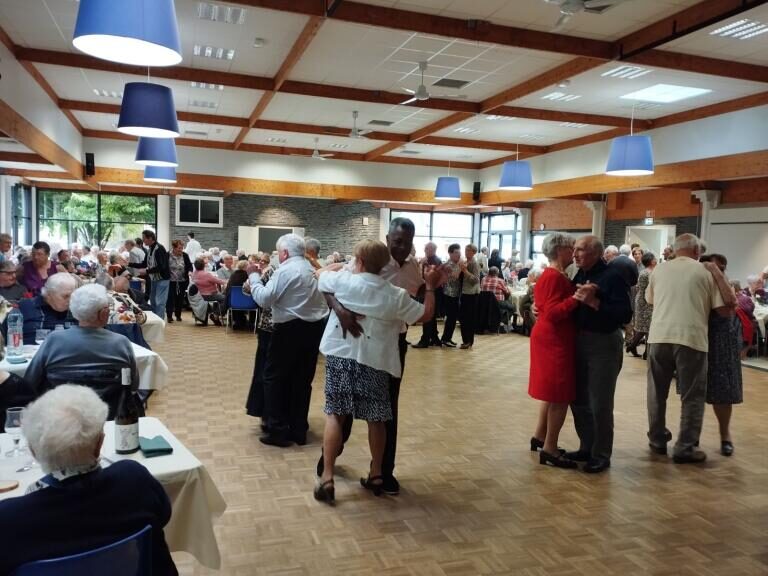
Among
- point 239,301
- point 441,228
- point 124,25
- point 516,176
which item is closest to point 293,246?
point 124,25

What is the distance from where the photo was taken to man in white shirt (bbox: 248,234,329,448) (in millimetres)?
4328

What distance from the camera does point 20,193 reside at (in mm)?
15352

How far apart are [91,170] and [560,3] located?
11519 millimetres

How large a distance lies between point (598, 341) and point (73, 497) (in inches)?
132

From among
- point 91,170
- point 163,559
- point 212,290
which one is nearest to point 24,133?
point 212,290

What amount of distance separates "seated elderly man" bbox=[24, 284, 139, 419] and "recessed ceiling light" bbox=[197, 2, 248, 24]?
4377 mm

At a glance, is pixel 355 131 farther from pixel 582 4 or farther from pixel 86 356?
pixel 86 356

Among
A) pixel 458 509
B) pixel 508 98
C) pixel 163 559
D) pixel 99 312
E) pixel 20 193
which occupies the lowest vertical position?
pixel 458 509

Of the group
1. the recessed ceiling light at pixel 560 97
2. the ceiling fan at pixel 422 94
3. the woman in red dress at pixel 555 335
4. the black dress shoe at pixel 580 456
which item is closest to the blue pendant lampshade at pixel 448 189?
the ceiling fan at pixel 422 94

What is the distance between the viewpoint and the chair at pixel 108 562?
133 centimetres

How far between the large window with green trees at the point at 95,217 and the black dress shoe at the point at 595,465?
1601cm

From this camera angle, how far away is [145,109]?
185 inches

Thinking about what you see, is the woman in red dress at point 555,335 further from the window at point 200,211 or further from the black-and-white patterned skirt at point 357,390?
the window at point 200,211

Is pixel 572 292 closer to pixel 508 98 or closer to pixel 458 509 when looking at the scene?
pixel 458 509
